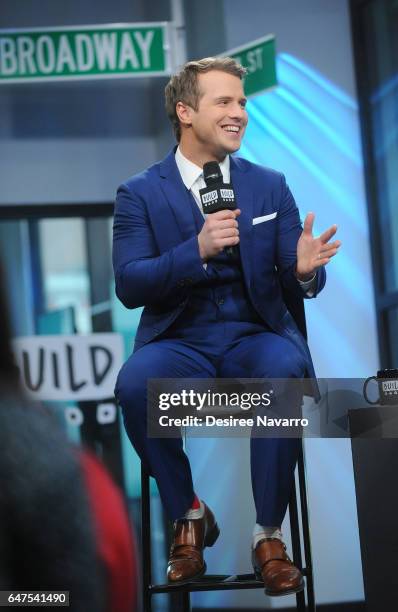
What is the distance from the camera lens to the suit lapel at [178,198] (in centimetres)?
260

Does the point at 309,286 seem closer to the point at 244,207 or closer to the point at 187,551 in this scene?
the point at 244,207

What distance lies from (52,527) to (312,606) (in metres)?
1.96

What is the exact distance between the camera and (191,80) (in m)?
2.71

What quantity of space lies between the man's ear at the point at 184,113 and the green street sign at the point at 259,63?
4.41 feet

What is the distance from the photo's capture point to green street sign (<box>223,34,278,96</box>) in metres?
4.00

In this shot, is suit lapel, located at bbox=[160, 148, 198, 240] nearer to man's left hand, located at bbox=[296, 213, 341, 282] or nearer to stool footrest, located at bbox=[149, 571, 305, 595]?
man's left hand, located at bbox=[296, 213, 341, 282]

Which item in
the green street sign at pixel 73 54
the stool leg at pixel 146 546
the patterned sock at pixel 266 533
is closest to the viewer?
the patterned sock at pixel 266 533

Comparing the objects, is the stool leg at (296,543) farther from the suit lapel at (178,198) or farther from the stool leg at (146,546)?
the suit lapel at (178,198)

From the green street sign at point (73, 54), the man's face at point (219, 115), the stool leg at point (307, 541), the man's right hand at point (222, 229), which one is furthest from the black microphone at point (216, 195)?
the green street sign at point (73, 54)

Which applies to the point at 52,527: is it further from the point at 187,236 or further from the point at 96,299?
the point at 96,299

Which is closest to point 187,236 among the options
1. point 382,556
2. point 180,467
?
point 180,467

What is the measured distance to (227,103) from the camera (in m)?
2.67

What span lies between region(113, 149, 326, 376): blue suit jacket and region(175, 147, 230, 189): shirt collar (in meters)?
0.02

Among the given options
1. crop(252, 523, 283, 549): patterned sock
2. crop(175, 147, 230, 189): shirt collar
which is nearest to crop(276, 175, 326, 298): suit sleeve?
crop(175, 147, 230, 189): shirt collar
